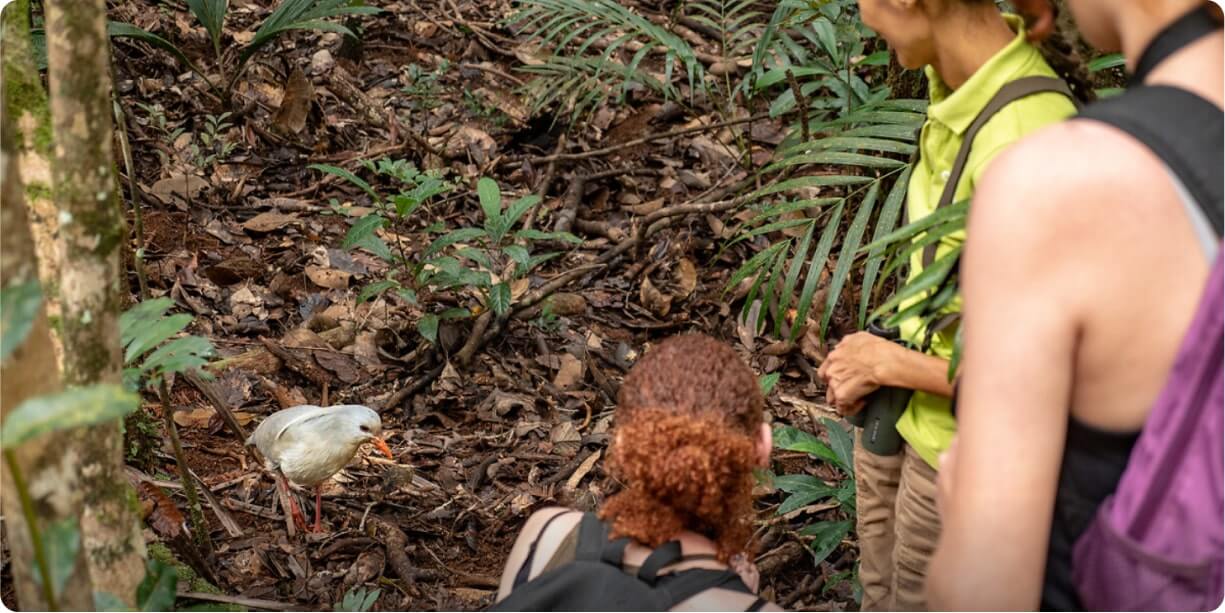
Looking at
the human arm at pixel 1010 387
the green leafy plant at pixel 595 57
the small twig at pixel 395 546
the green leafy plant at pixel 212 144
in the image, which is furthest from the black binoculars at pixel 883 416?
the green leafy plant at pixel 212 144

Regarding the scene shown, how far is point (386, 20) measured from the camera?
673cm

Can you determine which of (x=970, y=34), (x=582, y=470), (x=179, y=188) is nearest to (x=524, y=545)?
(x=970, y=34)

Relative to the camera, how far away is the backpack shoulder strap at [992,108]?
2.09 metres

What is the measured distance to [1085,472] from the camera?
5.05 ft

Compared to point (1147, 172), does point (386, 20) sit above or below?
below

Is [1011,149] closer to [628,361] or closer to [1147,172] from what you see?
[1147,172]

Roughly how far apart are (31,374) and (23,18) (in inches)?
32.0

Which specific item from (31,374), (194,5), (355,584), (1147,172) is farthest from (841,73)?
(31,374)

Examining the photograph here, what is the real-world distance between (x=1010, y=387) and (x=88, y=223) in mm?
1216

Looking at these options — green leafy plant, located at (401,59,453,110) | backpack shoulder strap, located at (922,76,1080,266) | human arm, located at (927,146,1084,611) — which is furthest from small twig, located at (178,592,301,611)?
green leafy plant, located at (401,59,453,110)

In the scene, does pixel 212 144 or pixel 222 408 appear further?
pixel 212 144

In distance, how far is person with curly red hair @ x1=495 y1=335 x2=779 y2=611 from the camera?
1765mm

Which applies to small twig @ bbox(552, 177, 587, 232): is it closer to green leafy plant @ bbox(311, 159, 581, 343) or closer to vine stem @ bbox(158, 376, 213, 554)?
green leafy plant @ bbox(311, 159, 581, 343)

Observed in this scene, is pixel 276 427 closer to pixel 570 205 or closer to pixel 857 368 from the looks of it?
pixel 857 368
